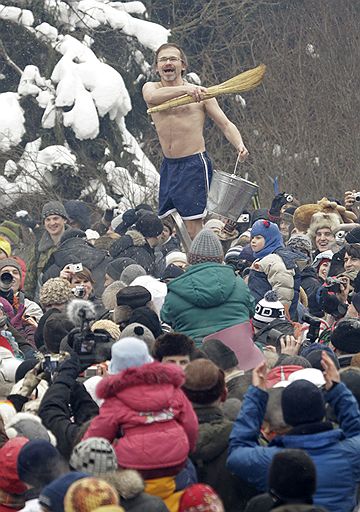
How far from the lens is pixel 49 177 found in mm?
21172

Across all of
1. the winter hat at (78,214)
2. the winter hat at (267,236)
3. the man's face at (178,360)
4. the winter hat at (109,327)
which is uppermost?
the man's face at (178,360)

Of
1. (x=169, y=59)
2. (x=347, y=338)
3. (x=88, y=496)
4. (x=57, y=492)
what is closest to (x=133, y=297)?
(x=347, y=338)

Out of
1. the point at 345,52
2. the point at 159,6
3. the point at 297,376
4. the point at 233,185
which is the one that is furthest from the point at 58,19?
the point at 297,376

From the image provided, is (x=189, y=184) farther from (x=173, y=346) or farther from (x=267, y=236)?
(x=173, y=346)

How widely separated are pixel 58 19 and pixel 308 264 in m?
10.6

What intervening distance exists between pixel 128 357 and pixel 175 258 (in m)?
5.42

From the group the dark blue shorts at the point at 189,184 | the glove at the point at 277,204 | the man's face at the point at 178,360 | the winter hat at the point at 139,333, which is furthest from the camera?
the glove at the point at 277,204

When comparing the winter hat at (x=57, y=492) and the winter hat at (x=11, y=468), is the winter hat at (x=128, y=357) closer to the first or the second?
the winter hat at (x=11, y=468)

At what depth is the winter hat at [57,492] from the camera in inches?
249

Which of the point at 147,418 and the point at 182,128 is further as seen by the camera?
the point at 182,128

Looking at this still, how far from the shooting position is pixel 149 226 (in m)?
13.1

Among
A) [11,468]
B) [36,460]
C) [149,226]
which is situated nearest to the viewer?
[36,460]

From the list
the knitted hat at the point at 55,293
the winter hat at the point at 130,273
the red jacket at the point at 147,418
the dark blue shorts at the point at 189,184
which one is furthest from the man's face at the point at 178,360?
the dark blue shorts at the point at 189,184

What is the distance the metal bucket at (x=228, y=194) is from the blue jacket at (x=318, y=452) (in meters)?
5.49
